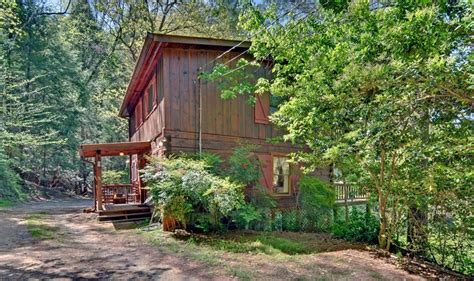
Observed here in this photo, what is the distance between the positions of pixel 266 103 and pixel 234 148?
6.69 feet

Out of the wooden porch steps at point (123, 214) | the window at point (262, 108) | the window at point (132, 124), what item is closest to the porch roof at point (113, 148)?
the wooden porch steps at point (123, 214)

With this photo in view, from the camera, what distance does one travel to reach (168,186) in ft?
26.9

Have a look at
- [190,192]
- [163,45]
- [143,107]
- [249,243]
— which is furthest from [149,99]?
[249,243]

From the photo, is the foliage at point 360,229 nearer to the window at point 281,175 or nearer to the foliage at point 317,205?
the foliage at point 317,205

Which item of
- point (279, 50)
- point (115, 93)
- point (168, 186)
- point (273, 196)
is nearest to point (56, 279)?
point (168, 186)

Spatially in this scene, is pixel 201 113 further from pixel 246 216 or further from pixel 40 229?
pixel 40 229

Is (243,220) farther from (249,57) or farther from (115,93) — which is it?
(115,93)

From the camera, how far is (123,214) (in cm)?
1127

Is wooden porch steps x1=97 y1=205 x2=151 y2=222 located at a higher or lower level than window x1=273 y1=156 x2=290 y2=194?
lower

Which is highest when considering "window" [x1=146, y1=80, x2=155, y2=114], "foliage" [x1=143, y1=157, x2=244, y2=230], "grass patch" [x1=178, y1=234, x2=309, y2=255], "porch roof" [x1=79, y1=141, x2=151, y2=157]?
"window" [x1=146, y1=80, x2=155, y2=114]

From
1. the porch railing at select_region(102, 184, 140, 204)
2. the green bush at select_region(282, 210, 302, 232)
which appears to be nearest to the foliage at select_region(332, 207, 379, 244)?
the green bush at select_region(282, 210, 302, 232)

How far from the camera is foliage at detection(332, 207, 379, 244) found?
A: 8.67 metres

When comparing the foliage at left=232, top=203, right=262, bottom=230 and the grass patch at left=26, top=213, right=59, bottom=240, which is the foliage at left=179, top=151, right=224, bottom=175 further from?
the grass patch at left=26, top=213, right=59, bottom=240

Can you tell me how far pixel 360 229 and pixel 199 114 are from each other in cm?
551
